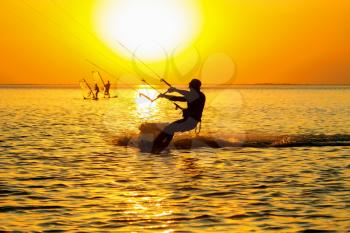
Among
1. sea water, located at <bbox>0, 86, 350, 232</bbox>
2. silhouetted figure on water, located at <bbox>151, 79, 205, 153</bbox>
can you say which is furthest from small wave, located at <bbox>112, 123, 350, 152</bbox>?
silhouetted figure on water, located at <bbox>151, 79, 205, 153</bbox>

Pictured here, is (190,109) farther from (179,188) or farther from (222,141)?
(179,188)

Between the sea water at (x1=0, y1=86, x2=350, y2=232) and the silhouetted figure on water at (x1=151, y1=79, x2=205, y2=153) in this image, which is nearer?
the sea water at (x1=0, y1=86, x2=350, y2=232)

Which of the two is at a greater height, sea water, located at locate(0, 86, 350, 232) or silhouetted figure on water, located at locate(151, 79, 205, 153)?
silhouetted figure on water, located at locate(151, 79, 205, 153)

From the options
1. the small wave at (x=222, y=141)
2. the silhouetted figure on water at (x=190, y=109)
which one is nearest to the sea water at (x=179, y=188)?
the small wave at (x=222, y=141)

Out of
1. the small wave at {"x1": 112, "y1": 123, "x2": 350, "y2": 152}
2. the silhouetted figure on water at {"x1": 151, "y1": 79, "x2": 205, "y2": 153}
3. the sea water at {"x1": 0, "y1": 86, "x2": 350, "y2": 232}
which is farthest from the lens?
the small wave at {"x1": 112, "y1": 123, "x2": 350, "y2": 152}

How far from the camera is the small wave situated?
30297 millimetres

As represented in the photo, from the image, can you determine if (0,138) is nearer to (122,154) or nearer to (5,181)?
(122,154)

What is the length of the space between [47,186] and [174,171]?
5.15 meters

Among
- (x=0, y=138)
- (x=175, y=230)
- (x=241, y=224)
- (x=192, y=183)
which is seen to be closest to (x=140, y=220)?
(x=175, y=230)

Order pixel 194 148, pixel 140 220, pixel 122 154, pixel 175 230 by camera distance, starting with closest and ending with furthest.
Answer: pixel 175 230, pixel 140 220, pixel 122 154, pixel 194 148

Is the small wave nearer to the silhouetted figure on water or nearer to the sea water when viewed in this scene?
the sea water

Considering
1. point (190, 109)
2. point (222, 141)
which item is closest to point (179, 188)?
point (190, 109)

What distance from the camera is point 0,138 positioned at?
38688 millimetres

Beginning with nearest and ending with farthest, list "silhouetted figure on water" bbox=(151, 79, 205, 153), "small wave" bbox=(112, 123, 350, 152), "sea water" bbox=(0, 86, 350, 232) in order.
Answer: "sea water" bbox=(0, 86, 350, 232), "silhouetted figure on water" bbox=(151, 79, 205, 153), "small wave" bbox=(112, 123, 350, 152)
